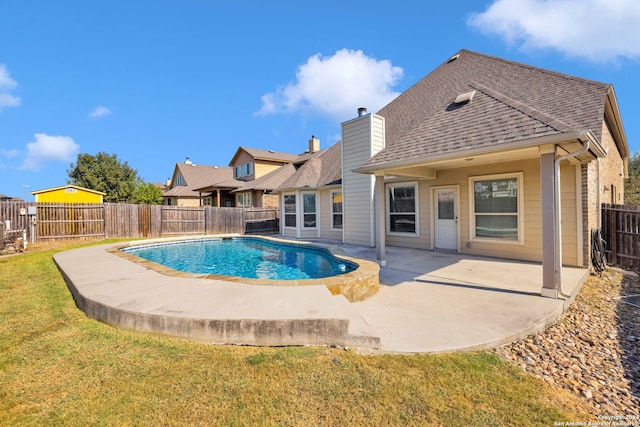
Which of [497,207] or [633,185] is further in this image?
[633,185]

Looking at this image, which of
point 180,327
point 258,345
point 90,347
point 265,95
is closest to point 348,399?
point 258,345

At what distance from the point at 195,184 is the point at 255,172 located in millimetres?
10107

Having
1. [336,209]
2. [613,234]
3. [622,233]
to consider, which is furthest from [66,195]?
[622,233]

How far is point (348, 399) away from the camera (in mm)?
2480

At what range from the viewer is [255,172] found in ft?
85.1

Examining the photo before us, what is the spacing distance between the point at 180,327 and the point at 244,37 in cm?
1523

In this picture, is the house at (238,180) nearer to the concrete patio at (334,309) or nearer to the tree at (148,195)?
the tree at (148,195)

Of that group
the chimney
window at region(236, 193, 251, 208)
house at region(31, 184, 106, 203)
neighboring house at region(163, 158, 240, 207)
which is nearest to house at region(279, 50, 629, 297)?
window at region(236, 193, 251, 208)

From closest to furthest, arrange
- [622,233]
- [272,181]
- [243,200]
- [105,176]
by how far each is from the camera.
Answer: [622,233] < [272,181] < [243,200] < [105,176]

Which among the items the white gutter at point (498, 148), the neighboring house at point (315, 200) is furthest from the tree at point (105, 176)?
the white gutter at point (498, 148)

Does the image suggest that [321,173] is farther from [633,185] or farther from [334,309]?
[633,185]

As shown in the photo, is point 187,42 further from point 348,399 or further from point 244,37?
point 348,399

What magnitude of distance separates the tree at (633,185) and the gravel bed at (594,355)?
26901 millimetres

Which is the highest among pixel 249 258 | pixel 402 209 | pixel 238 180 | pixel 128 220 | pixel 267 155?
pixel 267 155
